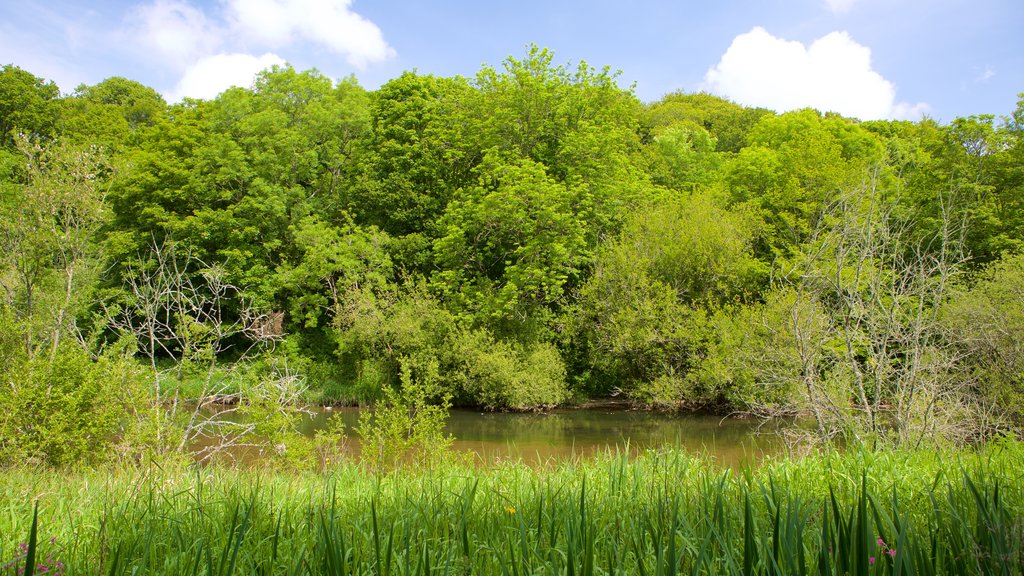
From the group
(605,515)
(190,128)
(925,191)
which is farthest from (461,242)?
(605,515)

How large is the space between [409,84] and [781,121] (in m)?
18.3

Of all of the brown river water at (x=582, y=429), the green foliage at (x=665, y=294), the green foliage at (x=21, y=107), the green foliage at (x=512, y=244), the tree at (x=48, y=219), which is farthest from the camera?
the green foliage at (x=21, y=107)

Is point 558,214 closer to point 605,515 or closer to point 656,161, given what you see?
point 656,161

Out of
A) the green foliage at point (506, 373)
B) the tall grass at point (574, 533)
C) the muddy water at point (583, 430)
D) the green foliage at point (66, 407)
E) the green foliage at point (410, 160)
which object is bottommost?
the muddy water at point (583, 430)

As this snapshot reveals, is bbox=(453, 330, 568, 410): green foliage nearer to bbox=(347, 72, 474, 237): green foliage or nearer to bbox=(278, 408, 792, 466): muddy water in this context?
bbox=(278, 408, 792, 466): muddy water

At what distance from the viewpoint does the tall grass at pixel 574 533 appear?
170cm

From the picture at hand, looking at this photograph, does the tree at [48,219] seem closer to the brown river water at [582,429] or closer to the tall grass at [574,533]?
the tall grass at [574,533]

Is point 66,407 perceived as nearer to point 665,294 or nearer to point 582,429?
point 582,429

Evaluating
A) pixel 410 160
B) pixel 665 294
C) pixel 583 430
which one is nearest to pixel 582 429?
pixel 583 430

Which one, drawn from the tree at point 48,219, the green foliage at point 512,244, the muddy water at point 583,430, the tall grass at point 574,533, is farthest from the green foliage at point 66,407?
the green foliage at point 512,244

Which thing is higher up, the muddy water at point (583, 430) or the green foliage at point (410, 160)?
the green foliage at point (410, 160)

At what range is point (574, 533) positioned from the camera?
209 cm

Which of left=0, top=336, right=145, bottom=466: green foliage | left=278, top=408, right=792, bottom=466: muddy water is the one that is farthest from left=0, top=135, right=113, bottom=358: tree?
left=278, top=408, right=792, bottom=466: muddy water

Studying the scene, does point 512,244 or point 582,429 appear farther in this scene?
point 512,244
